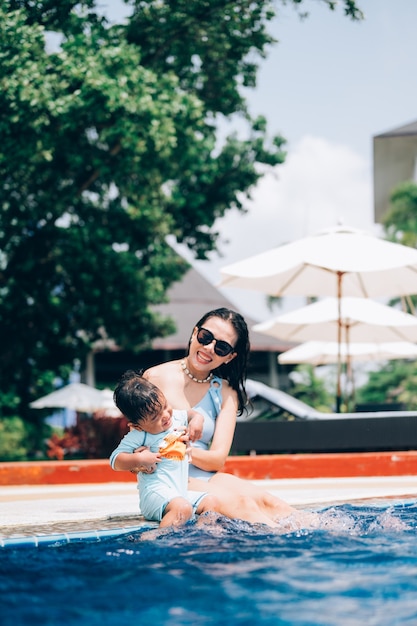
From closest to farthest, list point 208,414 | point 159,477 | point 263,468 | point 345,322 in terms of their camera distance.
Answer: point 159,477 → point 208,414 → point 263,468 → point 345,322

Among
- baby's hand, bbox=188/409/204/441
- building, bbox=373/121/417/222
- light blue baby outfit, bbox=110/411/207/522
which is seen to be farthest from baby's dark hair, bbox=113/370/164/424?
building, bbox=373/121/417/222

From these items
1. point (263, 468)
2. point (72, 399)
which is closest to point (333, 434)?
point (263, 468)

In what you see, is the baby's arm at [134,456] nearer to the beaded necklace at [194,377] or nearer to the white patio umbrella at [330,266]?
the beaded necklace at [194,377]

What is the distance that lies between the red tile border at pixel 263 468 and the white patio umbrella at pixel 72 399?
10.1 metres

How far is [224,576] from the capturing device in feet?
12.4

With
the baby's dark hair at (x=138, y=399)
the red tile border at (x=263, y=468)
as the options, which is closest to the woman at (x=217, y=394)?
the baby's dark hair at (x=138, y=399)

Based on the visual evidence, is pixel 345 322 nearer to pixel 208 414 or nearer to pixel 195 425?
pixel 208 414

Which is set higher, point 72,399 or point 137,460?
point 137,460

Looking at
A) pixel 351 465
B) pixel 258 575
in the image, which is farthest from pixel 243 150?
pixel 258 575

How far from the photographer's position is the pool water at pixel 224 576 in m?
3.21

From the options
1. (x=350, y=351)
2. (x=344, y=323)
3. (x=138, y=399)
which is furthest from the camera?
(x=350, y=351)

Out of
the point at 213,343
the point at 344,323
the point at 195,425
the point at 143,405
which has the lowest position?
the point at 195,425

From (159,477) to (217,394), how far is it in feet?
2.40

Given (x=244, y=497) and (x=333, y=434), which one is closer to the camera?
(x=244, y=497)
